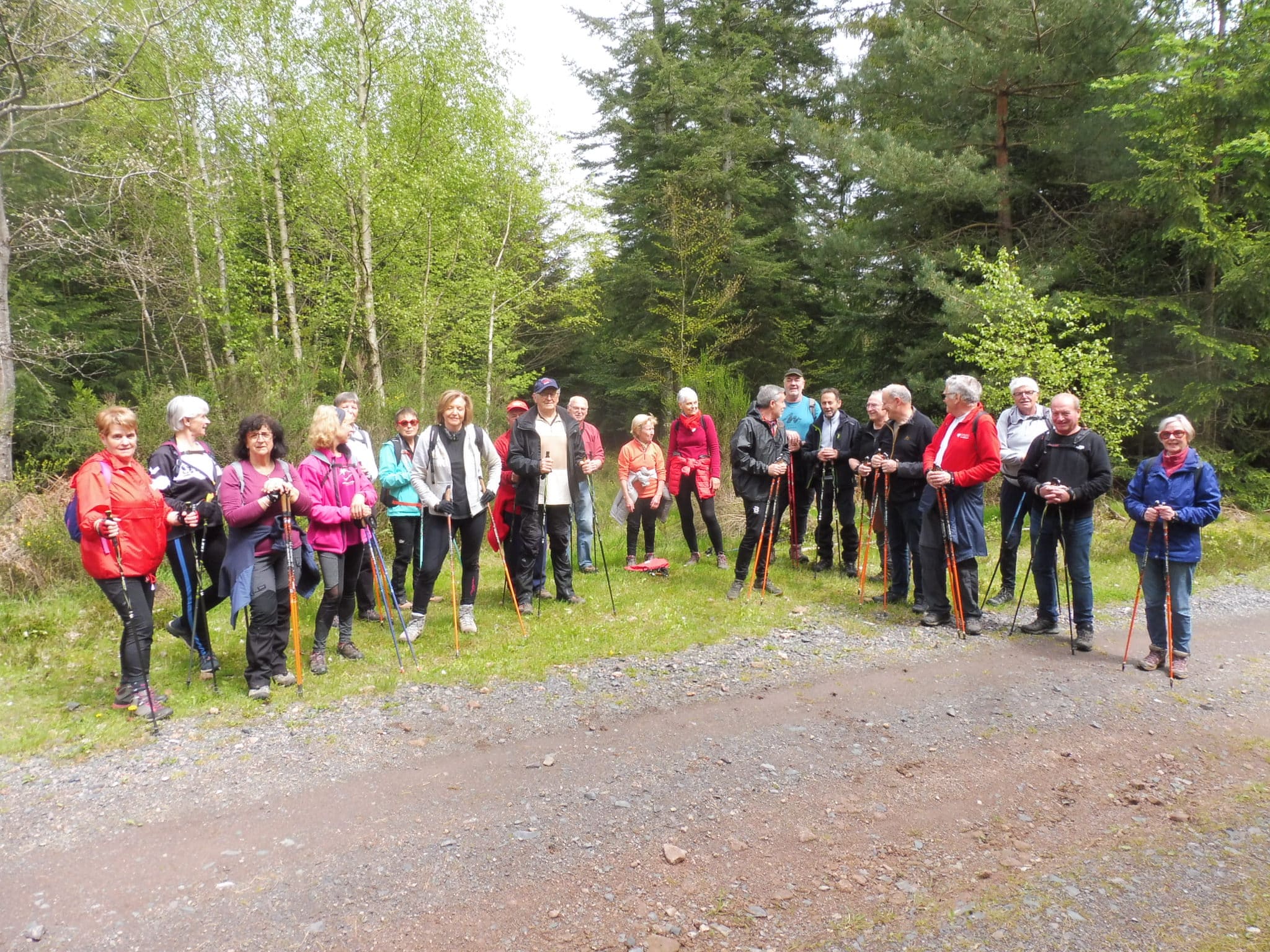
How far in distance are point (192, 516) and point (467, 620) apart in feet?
7.89

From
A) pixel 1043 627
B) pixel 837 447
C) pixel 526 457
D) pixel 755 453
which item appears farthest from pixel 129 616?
pixel 1043 627

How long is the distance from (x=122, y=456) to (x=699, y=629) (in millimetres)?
4672

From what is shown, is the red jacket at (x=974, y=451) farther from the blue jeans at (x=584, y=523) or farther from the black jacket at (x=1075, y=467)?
the blue jeans at (x=584, y=523)

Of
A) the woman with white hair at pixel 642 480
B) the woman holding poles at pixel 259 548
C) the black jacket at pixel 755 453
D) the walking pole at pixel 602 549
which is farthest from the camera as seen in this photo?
the woman with white hair at pixel 642 480

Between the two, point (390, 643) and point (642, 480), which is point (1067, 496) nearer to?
point (642, 480)

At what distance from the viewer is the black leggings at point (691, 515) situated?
872cm

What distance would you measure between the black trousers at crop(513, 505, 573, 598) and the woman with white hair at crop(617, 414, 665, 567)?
146 cm

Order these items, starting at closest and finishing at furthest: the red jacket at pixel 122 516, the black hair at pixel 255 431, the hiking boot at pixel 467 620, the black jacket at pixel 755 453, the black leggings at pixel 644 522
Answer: the red jacket at pixel 122 516 → the black hair at pixel 255 431 → the hiking boot at pixel 467 620 → the black jacket at pixel 755 453 → the black leggings at pixel 644 522

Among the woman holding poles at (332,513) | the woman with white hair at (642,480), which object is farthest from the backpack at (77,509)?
the woman with white hair at (642,480)

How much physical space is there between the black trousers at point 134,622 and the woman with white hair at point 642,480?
5.17m

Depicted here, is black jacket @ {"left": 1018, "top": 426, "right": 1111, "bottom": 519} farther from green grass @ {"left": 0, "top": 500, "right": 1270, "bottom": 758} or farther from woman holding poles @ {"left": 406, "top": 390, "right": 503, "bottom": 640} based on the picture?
woman holding poles @ {"left": 406, "top": 390, "right": 503, "bottom": 640}

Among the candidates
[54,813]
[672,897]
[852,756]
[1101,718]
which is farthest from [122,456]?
[1101,718]

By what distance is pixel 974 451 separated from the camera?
22.5 ft

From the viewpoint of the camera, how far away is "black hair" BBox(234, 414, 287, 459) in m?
5.38
